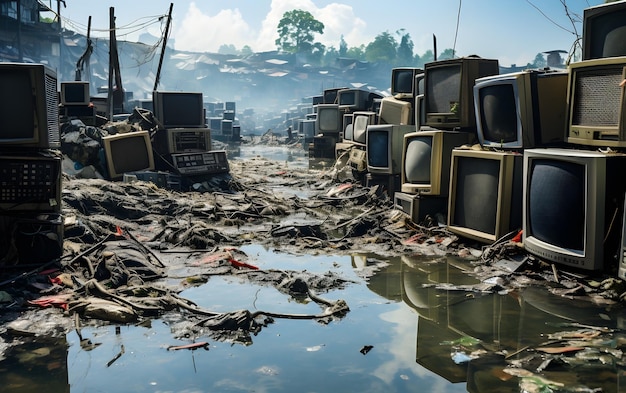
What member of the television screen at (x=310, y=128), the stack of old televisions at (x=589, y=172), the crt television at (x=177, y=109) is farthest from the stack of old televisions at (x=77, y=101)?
the television screen at (x=310, y=128)

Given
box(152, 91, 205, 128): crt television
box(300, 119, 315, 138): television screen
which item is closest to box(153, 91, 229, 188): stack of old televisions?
box(152, 91, 205, 128): crt television

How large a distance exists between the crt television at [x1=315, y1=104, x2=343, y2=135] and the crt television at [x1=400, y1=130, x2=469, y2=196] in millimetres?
9303

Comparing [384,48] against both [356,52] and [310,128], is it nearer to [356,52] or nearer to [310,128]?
[356,52]

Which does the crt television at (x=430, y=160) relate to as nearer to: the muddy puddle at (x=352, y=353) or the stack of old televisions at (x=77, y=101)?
the muddy puddle at (x=352, y=353)

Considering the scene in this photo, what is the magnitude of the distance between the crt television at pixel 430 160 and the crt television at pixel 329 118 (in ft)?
30.5

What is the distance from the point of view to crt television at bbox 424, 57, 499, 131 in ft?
21.3

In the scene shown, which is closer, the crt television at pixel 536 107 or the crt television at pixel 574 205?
the crt television at pixel 574 205

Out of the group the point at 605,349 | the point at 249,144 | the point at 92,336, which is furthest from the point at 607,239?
the point at 249,144

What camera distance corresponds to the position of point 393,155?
8.57 m

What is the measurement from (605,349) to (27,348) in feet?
9.81

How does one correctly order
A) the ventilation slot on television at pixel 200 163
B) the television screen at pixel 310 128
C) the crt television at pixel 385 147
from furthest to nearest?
the television screen at pixel 310 128 < the ventilation slot on television at pixel 200 163 < the crt television at pixel 385 147

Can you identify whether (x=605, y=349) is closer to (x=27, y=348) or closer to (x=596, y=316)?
(x=596, y=316)

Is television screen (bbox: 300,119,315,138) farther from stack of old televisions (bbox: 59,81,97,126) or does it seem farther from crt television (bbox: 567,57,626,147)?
crt television (bbox: 567,57,626,147)

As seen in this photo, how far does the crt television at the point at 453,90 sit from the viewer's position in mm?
6496
